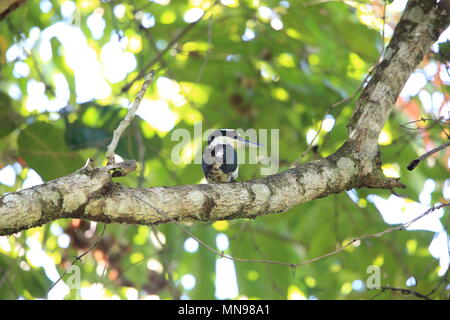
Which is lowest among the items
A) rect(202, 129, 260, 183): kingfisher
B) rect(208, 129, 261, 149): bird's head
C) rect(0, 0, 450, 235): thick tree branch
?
rect(0, 0, 450, 235): thick tree branch

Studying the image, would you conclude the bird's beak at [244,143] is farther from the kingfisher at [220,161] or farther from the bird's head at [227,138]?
the kingfisher at [220,161]

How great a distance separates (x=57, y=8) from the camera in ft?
17.5

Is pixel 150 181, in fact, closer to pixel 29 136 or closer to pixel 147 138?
pixel 147 138

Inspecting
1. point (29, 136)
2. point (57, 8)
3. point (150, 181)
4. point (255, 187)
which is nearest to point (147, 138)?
point (150, 181)

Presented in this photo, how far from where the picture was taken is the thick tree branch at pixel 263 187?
254 cm

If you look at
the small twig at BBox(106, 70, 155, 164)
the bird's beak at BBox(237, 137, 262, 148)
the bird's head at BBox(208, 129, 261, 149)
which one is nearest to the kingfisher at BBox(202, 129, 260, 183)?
the bird's head at BBox(208, 129, 261, 149)

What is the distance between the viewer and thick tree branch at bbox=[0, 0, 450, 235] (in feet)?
8.34

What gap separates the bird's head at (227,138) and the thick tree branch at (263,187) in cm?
132

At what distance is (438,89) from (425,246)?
139 cm

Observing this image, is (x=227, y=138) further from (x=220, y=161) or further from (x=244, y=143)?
(x=220, y=161)

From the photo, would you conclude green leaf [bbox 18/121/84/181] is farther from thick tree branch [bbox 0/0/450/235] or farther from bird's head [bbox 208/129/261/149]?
thick tree branch [bbox 0/0/450/235]

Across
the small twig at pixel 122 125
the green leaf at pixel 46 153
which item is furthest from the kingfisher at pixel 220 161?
the small twig at pixel 122 125

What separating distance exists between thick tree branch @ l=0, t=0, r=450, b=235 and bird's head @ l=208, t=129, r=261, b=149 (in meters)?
1.32
